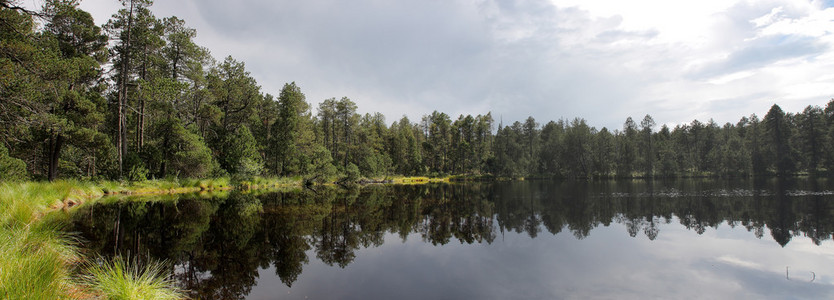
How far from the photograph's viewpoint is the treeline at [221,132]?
52.1 ft

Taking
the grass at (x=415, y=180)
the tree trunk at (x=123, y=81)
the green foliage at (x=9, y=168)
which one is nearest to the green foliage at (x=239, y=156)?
the tree trunk at (x=123, y=81)

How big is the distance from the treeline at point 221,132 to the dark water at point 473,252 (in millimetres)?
7333

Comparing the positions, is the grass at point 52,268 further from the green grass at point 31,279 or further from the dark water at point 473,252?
the dark water at point 473,252

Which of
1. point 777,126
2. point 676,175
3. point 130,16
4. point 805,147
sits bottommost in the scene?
point 676,175

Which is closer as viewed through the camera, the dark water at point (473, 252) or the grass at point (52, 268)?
the grass at point (52, 268)

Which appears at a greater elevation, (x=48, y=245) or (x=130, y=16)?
(x=130, y=16)

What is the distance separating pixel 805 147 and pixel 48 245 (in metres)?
103

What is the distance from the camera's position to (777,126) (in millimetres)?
69812

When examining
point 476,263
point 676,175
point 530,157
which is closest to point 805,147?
point 676,175

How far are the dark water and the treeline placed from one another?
733 cm

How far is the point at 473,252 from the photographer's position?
10.5m

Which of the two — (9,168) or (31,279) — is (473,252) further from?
(9,168)

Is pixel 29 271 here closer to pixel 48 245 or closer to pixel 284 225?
pixel 48 245

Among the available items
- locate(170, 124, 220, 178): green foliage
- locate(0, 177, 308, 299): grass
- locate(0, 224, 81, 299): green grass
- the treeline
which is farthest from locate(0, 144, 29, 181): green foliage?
→ locate(0, 224, 81, 299): green grass
